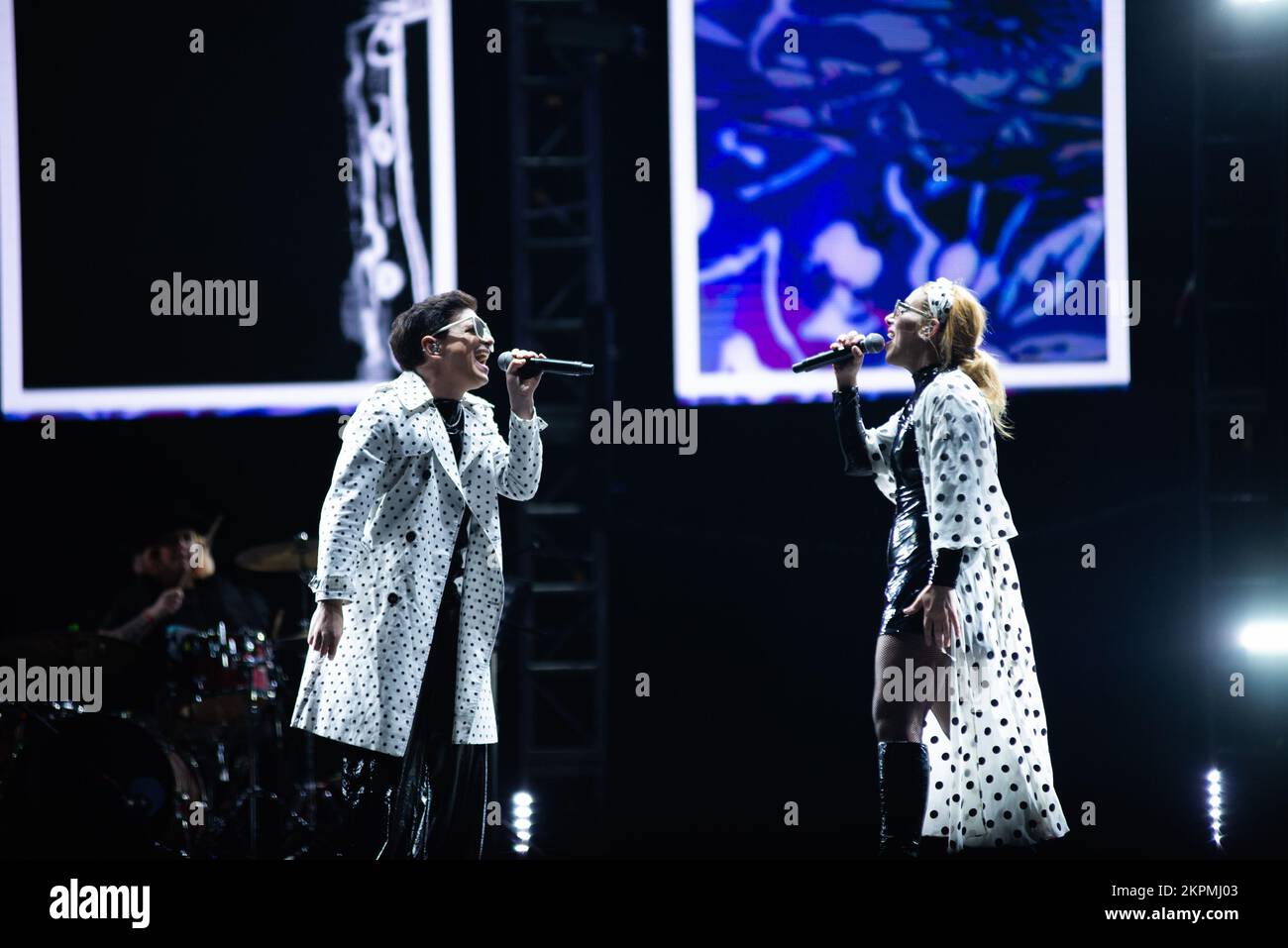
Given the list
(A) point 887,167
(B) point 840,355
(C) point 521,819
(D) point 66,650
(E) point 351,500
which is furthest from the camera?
(A) point 887,167

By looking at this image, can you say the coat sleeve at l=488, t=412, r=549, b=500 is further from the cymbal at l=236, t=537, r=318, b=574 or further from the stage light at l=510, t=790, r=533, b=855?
the cymbal at l=236, t=537, r=318, b=574

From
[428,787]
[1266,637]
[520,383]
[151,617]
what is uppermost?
[520,383]

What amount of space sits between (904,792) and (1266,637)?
2.34m

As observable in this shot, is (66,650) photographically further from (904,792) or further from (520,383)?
(904,792)

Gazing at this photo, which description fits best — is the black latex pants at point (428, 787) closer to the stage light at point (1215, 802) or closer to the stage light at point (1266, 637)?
the stage light at point (1215, 802)

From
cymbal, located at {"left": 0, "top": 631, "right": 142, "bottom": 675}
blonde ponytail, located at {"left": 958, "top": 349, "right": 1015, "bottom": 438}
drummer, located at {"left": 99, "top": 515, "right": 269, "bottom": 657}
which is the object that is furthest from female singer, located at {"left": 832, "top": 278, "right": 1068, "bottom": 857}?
drummer, located at {"left": 99, "top": 515, "right": 269, "bottom": 657}

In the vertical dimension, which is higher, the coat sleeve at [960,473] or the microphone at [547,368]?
the microphone at [547,368]

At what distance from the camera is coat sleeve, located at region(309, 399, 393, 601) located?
12.1ft

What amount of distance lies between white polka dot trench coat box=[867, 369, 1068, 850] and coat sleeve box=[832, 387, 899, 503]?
0.28 metres

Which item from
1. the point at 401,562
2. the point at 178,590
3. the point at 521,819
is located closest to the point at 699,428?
the point at 521,819

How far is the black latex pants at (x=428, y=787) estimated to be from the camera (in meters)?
3.73

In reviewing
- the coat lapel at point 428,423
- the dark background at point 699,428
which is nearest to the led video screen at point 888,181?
the dark background at point 699,428

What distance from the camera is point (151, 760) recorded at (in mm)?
5129

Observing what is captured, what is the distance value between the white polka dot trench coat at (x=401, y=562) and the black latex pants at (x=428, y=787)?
0.05m
